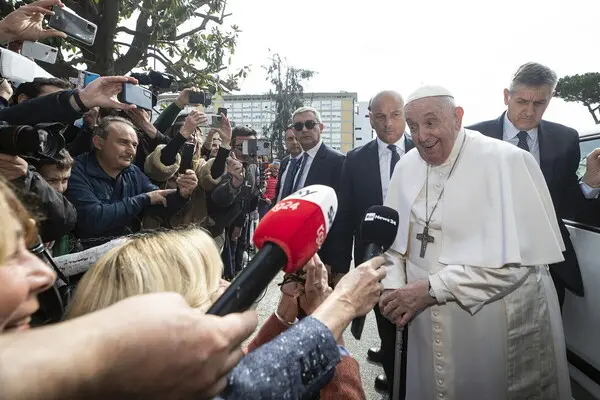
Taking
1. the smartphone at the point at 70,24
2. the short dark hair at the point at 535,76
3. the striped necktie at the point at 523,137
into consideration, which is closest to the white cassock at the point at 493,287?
the striped necktie at the point at 523,137

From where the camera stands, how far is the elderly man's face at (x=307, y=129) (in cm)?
474

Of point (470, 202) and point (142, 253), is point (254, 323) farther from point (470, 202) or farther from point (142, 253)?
point (470, 202)

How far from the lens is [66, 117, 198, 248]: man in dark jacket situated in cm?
274

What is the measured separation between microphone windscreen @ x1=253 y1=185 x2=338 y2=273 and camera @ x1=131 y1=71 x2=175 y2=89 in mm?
2551

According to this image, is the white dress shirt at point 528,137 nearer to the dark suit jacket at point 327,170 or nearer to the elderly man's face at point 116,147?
the dark suit jacket at point 327,170

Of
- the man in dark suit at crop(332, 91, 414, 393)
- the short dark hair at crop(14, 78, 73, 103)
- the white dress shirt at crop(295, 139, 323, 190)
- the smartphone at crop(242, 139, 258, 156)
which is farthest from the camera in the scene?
the smartphone at crop(242, 139, 258, 156)

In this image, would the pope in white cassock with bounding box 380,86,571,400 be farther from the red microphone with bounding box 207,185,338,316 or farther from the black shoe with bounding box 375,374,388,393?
the red microphone with bounding box 207,185,338,316

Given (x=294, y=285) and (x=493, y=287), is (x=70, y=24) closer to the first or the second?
(x=294, y=285)

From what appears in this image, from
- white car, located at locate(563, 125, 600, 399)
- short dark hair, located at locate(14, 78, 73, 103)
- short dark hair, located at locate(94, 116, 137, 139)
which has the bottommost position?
white car, located at locate(563, 125, 600, 399)

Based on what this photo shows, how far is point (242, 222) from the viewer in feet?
21.0

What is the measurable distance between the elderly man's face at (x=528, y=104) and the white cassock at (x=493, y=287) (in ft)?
2.61

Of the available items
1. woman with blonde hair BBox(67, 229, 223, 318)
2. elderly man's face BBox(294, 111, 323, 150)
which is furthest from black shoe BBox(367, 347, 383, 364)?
woman with blonde hair BBox(67, 229, 223, 318)

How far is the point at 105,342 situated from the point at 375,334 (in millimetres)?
4323

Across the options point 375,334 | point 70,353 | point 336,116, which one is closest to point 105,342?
point 70,353
